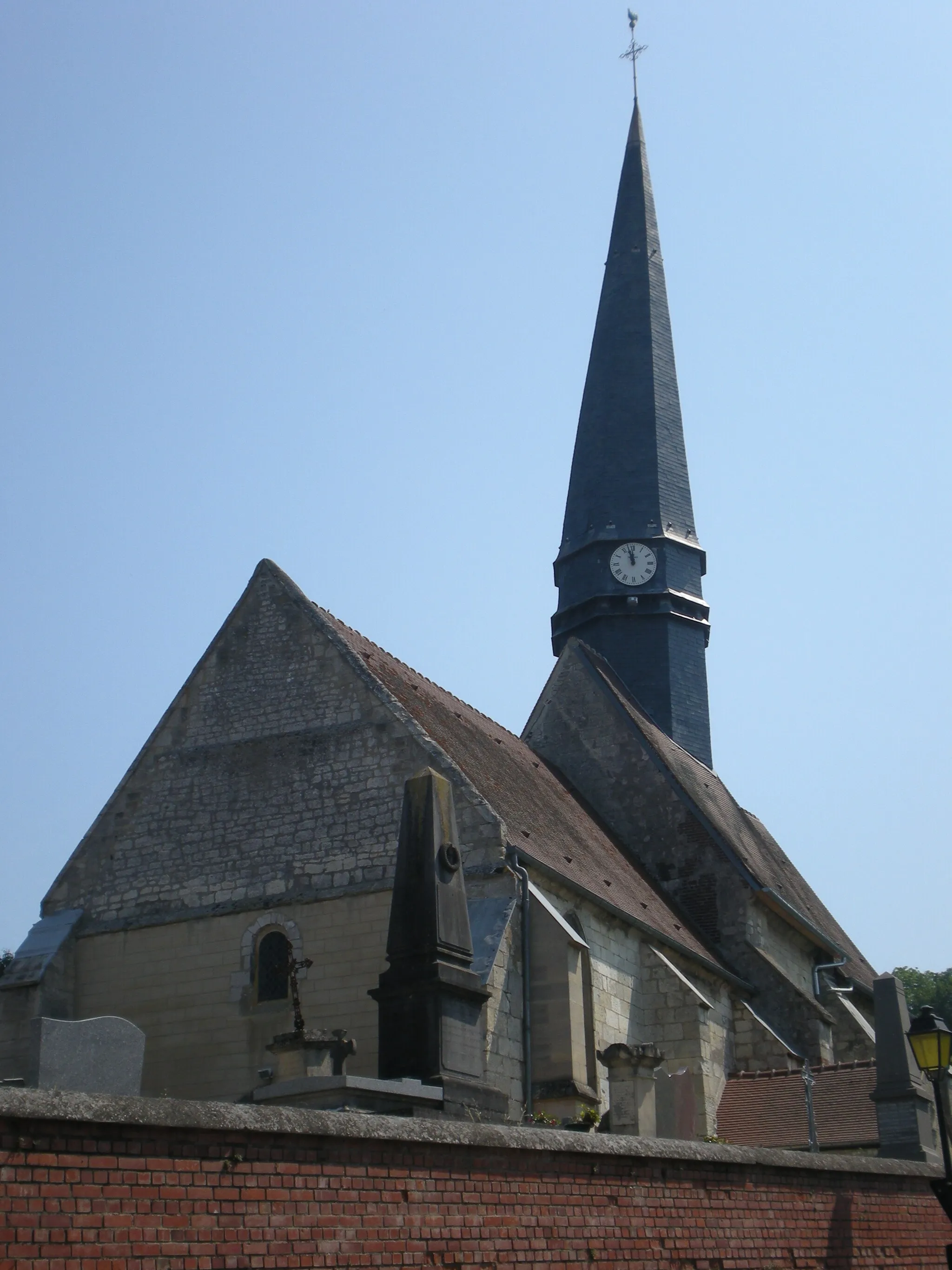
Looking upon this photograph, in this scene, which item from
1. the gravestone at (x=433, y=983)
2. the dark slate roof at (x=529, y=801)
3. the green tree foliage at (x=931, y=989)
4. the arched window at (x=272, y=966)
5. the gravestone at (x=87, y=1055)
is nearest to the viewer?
the gravestone at (x=87, y=1055)

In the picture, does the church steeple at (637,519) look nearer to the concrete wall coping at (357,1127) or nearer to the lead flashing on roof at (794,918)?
the lead flashing on roof at (794,918)

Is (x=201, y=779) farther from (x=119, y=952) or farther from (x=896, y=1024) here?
(x=896, y=1024)

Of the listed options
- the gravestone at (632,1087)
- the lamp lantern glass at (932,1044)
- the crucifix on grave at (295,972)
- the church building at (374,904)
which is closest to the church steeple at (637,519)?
the church building at (374,904)

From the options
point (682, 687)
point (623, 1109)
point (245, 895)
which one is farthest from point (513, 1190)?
point (682, 687)

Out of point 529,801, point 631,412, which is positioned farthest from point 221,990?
point 631,412

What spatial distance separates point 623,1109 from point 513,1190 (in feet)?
12.7

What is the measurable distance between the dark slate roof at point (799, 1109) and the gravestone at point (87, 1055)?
828cm

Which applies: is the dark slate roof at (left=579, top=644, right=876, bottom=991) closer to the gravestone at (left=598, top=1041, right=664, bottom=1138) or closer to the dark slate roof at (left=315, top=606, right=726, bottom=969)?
the dark slate roof at (left=315, top=606, right=726, bottom=969)

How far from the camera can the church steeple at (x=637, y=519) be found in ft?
80.5

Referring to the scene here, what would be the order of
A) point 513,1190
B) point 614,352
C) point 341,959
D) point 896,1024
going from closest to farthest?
point 513,1190 → point 896,1024 → point 341,959 → point 614,352

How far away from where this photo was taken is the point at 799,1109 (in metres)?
15.8

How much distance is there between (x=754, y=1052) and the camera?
18.7m

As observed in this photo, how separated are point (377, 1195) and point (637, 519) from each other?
1989 cm

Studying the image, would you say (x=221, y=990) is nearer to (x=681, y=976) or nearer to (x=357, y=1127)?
(x=681, y=976)
